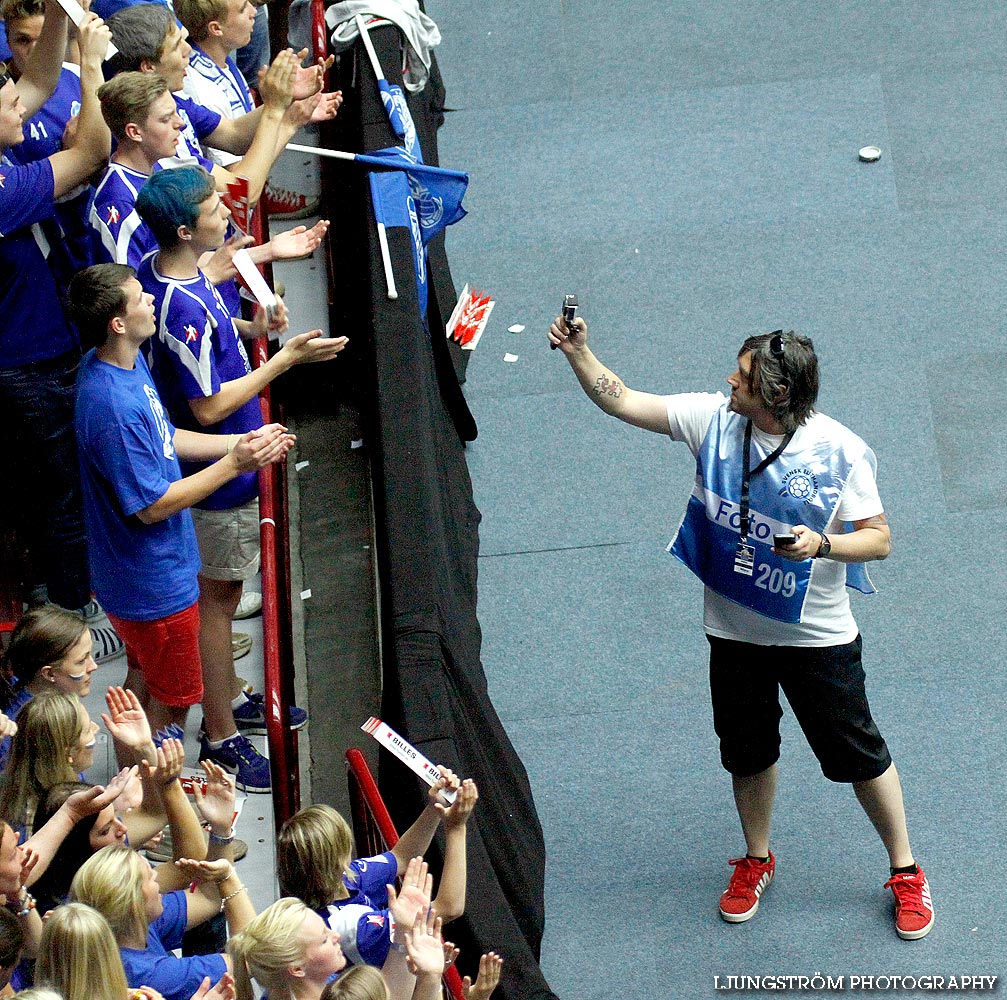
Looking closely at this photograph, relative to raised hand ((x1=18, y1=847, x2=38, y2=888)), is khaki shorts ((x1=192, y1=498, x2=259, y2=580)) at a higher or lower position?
higher

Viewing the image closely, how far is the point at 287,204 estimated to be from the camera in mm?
7723

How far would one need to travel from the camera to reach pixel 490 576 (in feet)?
20.3

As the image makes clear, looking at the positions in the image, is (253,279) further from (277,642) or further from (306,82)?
(306,82)

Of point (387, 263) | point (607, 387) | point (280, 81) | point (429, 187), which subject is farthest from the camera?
point (429, 187)

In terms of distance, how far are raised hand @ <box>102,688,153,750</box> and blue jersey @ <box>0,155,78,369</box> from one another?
1369mm

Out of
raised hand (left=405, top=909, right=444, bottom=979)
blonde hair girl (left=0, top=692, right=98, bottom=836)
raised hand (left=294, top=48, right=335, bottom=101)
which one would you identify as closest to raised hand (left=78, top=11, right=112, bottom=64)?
raised hand (left=294, top=48, right=335, bottom=101)

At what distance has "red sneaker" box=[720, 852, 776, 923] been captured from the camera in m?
4.82

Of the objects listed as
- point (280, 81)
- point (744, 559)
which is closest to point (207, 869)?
point (744, 559)

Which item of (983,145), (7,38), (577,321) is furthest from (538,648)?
(983,145)

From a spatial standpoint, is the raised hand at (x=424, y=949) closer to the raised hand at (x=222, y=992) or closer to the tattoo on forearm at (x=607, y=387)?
the raised hand at (x=222, y=992)

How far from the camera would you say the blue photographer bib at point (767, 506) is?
13.8 ft

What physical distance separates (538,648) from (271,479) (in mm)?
1448

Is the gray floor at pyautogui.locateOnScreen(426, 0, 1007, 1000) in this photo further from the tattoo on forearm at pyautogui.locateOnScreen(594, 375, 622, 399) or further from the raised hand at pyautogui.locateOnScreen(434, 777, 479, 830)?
the tattoo on forearm at pyautogui.locateOnScreen(594, 375, 622, 399)

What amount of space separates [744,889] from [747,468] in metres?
1.45
